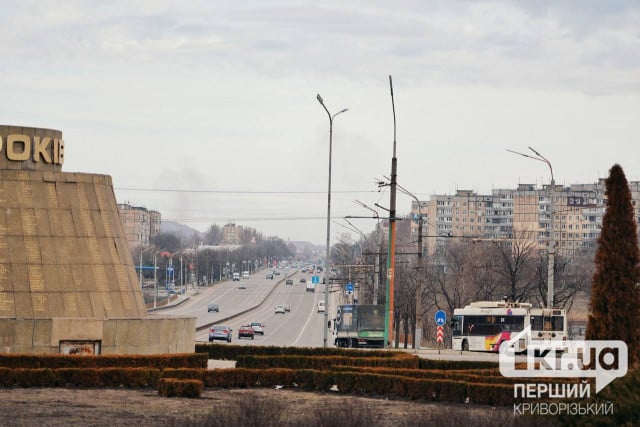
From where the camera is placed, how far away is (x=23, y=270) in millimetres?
36344

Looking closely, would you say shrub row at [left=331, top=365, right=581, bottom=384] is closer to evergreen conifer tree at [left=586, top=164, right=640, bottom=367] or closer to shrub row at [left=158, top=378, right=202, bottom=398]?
evergreen conifer tree at [left=586, top=164, right=640, bottom=367]

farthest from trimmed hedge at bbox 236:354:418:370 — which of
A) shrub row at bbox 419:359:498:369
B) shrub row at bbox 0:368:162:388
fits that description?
shrub row at bbox 0:368:162:388

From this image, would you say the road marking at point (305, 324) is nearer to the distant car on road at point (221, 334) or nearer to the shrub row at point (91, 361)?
the distant car on road at point (221, 334)

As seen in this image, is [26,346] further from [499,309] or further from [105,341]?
[499,309]

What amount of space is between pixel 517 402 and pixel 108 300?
1477 centimetres

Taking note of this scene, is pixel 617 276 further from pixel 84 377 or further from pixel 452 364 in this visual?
pixel 84 377

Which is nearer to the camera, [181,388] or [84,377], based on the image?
[181,388]

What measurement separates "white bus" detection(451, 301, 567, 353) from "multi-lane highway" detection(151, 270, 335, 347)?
15555 mm

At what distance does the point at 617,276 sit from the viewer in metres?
25.3

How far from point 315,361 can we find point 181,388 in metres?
9.70

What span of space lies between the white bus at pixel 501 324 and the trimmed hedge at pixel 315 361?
17221 mm

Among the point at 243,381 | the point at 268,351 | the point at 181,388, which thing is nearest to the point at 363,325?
the point at 268,351

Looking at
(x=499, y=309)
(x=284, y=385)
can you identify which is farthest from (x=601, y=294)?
(x=499, y=309)

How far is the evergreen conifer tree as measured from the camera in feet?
82.0
